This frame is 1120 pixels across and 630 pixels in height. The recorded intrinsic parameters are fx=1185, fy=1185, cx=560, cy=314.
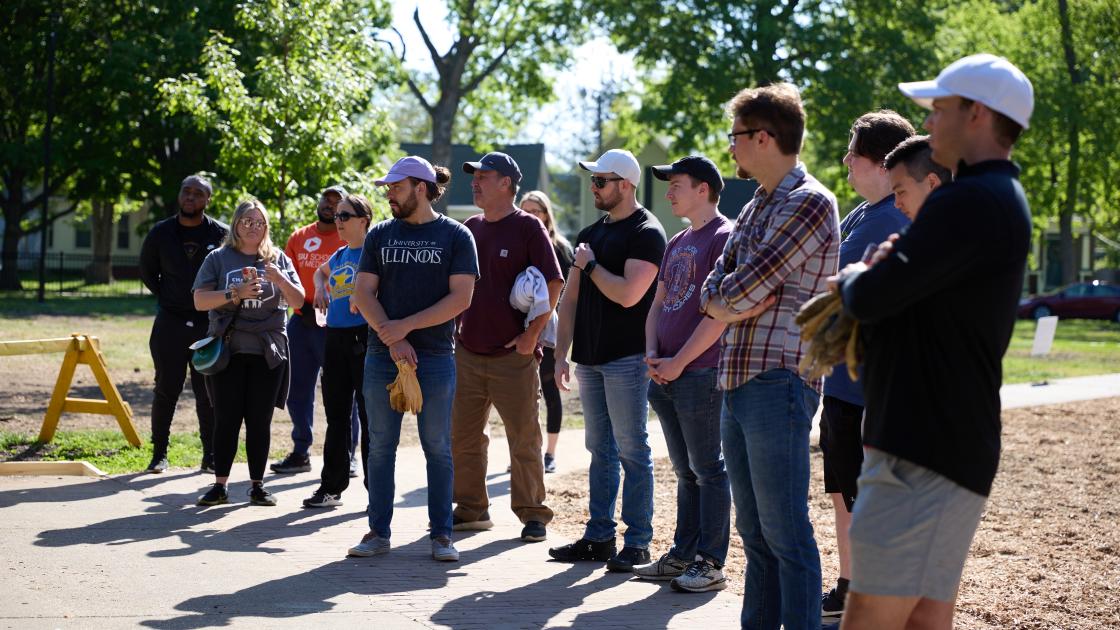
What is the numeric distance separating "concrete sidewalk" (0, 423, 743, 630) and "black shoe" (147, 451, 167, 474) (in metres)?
0.68

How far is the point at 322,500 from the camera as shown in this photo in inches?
309

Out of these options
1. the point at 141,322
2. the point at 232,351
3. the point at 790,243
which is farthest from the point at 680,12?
the point at 790,243

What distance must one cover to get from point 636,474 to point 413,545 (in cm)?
142

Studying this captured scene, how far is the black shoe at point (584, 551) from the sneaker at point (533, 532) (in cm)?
47

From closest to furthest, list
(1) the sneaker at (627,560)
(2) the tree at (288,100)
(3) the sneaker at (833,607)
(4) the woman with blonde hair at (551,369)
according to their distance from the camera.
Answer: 1. (3) the sneaker at (833,607)
2. (1) the sneaker at (627,560)
3. (4) the woman with blonde hair at (551,369)
4. (2) the tree at (288,100)

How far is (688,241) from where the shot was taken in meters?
5.77

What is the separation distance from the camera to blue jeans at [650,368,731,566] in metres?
5.76

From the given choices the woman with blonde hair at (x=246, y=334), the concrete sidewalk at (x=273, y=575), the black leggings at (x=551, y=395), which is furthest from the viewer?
the black leggings at (x=551, y=395)

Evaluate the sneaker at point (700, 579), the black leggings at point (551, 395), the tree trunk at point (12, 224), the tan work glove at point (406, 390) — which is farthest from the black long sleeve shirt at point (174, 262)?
the tree trunk at point (12, 224)

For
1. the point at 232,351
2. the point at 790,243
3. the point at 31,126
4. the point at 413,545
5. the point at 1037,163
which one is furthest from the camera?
the point at 1037,163

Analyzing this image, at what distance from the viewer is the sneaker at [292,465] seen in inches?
359

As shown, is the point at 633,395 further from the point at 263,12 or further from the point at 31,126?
the point at 31,126

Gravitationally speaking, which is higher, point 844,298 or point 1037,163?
point 1037,163

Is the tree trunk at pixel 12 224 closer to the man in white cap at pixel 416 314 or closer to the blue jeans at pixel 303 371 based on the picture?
the blue jeans at pixel 303 371
